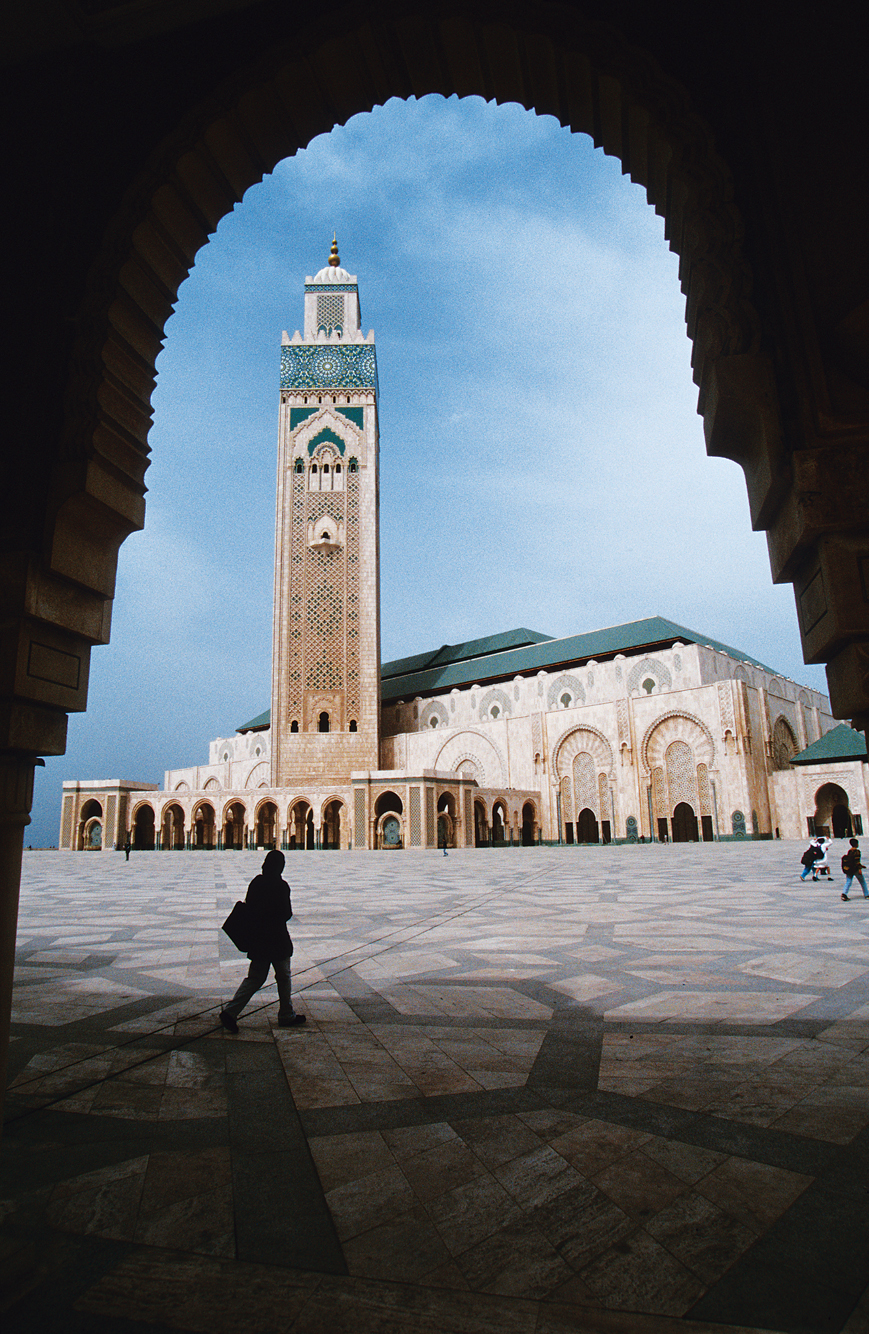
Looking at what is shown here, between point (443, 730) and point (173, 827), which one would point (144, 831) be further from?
point (443, 730)

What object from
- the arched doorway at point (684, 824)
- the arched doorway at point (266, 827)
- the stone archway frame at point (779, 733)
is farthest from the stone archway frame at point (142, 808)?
the stone archway frame at point (779, 733)

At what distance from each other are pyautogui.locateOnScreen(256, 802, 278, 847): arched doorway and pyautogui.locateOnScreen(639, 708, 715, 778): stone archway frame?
48.9ft

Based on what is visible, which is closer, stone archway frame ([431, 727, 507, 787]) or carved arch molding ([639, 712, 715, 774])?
carved arch molding ([639, 712, 715, 774])

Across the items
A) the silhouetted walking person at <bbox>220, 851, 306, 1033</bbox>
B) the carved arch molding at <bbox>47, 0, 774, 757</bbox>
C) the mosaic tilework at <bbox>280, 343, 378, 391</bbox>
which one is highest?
the mosaic tilework at <bbox>280, 343, 378, 391</bbox>

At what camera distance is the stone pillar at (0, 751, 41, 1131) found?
1.85m

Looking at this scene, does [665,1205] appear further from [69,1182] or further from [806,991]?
[806,991]

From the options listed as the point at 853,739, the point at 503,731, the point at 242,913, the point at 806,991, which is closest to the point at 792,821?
the point at 853,739

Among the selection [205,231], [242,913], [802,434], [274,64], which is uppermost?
[274,64]

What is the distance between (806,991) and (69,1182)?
10.6 ft

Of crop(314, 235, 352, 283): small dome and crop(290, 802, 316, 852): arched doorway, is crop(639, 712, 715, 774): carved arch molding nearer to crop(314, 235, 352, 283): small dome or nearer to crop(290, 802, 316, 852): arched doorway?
crop(290, 802, 316, 852): arched doorway

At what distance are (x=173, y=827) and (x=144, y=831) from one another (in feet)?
4.05

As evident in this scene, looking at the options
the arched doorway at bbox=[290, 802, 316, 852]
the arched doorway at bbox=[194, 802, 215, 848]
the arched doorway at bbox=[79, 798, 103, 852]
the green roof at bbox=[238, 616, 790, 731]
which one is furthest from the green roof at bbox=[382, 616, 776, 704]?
the arched doorway at bbox=[79, 798, 103, 852]

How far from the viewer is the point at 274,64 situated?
7.42ft

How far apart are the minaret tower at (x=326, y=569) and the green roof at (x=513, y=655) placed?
5541 mm
